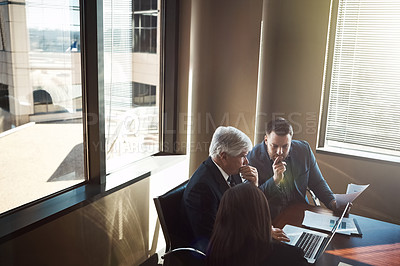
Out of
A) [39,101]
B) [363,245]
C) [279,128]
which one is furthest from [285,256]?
[39,101]

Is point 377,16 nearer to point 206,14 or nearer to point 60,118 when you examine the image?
point 206,14

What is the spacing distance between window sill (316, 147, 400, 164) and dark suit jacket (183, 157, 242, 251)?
1.44 meters

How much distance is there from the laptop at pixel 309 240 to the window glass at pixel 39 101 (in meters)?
1.33

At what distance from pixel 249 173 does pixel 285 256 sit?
695 millimetres

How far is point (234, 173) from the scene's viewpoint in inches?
85.0

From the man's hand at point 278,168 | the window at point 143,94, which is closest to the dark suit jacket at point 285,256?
the man's hand at point 278,168

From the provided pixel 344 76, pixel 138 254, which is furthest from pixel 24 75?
pixel 344 76

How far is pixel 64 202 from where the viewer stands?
215 cm

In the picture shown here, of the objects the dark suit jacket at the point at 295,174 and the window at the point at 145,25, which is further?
the window at the point at 145,25

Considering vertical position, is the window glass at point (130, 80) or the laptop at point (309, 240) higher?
the window glass at point (130, 80)

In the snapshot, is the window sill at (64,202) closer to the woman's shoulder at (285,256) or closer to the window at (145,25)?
the window at (145,25)

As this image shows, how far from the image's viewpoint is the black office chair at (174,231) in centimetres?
208

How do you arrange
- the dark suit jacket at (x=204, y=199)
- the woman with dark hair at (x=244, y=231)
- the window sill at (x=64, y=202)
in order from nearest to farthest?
the woman with dark hair at (x=244, y=231)
the window sill at (x=64, y=202)
the dark suit jacket at (x=204, y=199)

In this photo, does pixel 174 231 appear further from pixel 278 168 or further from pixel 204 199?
pixel 278 168
